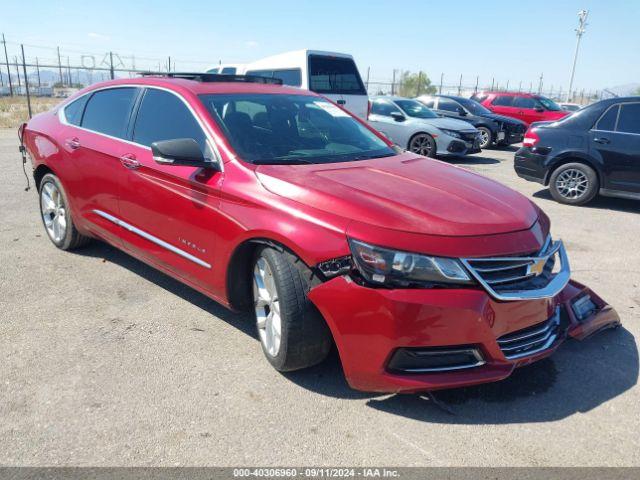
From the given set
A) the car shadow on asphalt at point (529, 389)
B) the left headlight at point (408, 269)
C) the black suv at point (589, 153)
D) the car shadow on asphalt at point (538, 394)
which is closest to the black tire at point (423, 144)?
the black suv at point (589, 153)

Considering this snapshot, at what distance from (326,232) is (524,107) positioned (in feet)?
56.2

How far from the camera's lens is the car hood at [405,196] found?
2633 millimetres

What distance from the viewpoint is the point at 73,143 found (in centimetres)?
452

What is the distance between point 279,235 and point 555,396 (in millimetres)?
1773

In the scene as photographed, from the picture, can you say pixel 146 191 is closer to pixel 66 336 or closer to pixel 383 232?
pixel 66 336

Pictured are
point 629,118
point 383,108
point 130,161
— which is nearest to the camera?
point 130,161

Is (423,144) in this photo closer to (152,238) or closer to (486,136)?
(486,136)

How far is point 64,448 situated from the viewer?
2.42 m

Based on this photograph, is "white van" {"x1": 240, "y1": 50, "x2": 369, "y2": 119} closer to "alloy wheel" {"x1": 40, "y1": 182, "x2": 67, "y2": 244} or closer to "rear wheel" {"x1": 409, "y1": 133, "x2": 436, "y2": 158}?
"rear wheel" {"x1": 409, "y1": 133, "x2": 436, "y2": 158}

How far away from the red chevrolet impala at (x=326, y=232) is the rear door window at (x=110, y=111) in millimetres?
19

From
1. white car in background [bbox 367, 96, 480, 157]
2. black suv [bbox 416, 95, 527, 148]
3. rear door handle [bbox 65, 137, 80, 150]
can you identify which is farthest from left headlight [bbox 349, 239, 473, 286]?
black suv [bbox 416, 95, 527, 148]

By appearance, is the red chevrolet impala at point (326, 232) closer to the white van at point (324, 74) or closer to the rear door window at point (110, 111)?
the rear door window at point (110, 111)

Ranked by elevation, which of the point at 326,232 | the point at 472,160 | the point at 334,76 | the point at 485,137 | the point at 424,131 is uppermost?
the point at 334,76

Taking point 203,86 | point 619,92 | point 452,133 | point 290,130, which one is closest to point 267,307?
point 290,130
